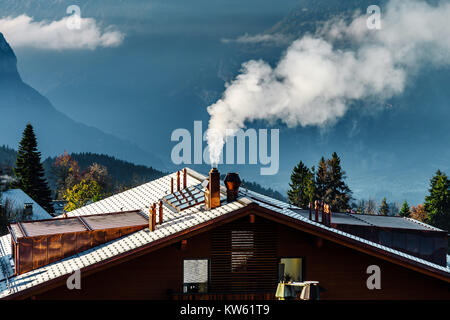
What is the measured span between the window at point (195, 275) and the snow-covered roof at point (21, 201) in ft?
207

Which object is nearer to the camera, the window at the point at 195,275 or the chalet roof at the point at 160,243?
the chalet roof at the point at 160,243

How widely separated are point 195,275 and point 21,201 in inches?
2726

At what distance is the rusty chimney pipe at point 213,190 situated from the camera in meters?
20.9

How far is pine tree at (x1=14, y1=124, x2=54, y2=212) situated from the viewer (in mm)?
92000

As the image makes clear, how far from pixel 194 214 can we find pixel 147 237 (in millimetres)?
1860

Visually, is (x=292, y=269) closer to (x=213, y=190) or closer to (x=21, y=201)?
(x=213, y=190)

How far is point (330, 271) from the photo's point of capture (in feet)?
67.8

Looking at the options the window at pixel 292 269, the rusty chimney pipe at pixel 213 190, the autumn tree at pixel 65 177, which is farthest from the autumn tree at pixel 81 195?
the window at pixel 292 269

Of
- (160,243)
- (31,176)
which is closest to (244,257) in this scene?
(160,243)

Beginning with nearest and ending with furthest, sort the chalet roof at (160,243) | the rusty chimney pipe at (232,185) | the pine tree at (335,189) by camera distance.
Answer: the chalet roof at (160,243), the rusty chimney pipe at (232,185), the pine tree at (335,189)

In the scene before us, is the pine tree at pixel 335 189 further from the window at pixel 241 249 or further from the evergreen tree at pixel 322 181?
the window at pixel 241 249

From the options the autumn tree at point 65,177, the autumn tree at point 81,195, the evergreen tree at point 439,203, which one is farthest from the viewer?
the autumn tree at point 65,177

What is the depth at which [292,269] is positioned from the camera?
20719mm
